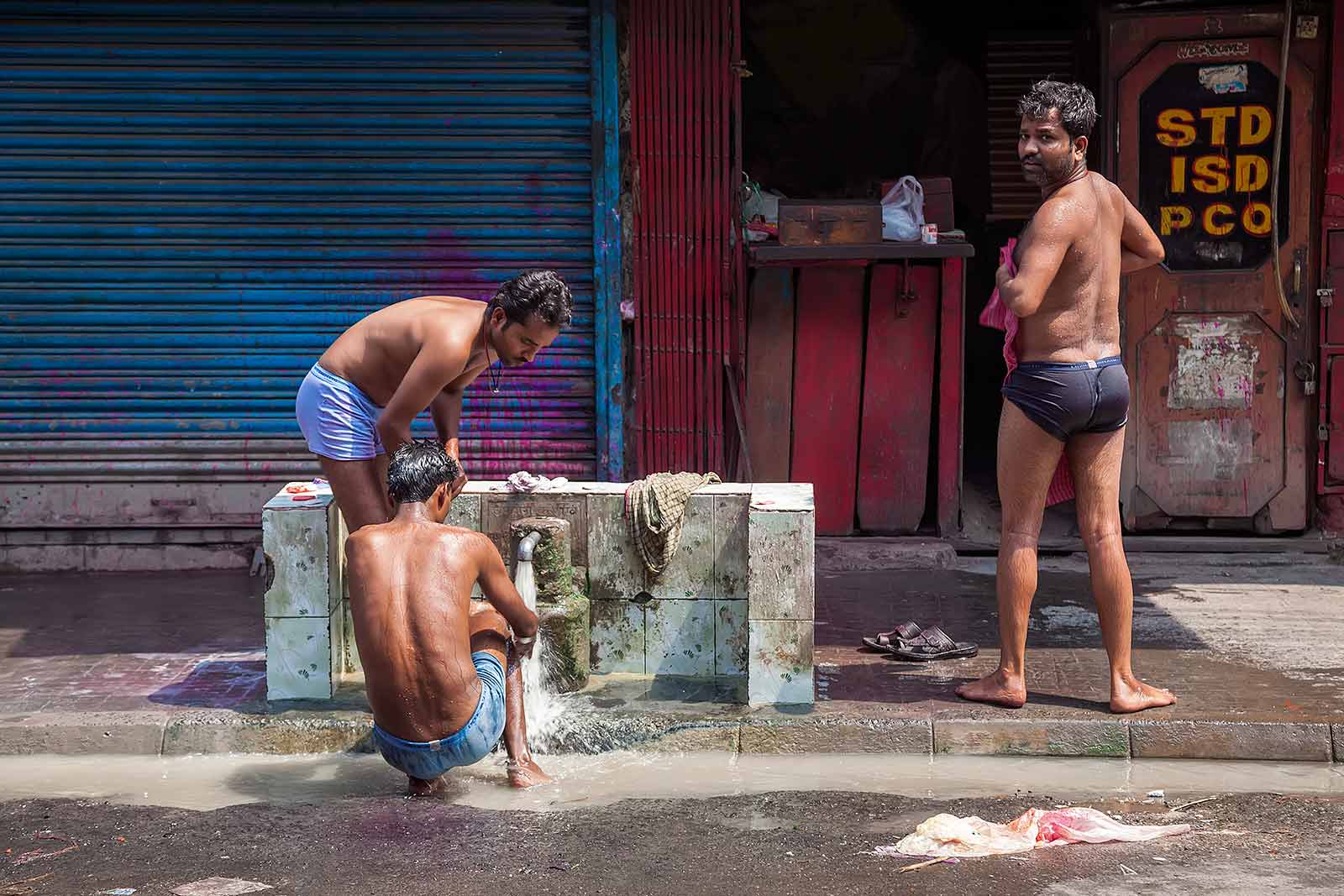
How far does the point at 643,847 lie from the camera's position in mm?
4660

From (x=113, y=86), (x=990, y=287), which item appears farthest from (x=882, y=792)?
(x=990, y=287)

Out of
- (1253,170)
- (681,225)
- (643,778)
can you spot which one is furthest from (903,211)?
(643,778)

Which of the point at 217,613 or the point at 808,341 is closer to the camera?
the point at 217,613

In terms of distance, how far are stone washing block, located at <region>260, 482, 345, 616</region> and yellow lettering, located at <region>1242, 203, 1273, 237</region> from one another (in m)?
5.67

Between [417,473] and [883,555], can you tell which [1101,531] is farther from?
[883,555]

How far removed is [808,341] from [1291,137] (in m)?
3.04

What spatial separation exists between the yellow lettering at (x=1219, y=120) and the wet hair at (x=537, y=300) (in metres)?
4.86

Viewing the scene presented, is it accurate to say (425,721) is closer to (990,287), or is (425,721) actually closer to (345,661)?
(345,661)

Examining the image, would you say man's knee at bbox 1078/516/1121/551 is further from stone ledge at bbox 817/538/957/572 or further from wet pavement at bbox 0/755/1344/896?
stone ledge at bbox 817/538/957/572

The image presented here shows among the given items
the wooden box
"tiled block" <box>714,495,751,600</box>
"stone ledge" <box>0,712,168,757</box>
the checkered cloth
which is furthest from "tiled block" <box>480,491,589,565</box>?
the wooden box

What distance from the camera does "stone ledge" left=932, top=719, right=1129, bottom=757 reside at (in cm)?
559

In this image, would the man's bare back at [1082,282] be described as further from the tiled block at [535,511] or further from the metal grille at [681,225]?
the metal grille at [681,225]

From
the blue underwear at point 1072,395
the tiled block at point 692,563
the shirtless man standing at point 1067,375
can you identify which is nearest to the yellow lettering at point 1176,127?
the shirtless man standing at point 1067,375

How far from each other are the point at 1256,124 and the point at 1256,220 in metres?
0.55
